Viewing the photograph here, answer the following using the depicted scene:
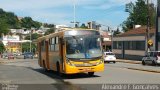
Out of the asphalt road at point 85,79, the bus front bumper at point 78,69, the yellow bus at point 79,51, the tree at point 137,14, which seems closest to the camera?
the asphalt road at point 85,79

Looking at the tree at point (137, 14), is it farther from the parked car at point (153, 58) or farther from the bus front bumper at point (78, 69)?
the bus front bumper at point (78, 69)

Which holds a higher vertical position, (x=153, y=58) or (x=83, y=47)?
(x=83, y=47)

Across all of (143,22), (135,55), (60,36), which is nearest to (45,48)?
(60,36)

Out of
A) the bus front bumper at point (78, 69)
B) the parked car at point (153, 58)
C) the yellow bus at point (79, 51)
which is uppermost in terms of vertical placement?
the yellow bus at point (79, 51)

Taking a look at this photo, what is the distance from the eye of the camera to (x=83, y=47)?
2581 centimetres

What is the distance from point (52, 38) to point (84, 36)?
4.43 meters

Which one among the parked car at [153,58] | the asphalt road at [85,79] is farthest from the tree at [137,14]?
the asphalt road at [85,79]

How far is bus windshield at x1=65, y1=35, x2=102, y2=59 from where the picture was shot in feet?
84.1

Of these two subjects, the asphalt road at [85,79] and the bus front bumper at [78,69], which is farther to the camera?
the bus front bumper at [78,69]

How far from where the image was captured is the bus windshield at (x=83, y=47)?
84.1ft

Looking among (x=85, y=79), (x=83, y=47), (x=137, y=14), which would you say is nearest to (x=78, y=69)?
(x=85, y=79)

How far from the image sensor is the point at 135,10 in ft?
412

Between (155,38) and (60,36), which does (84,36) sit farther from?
(155,38)

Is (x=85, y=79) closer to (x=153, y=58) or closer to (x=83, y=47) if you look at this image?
(x=83, y=47)
